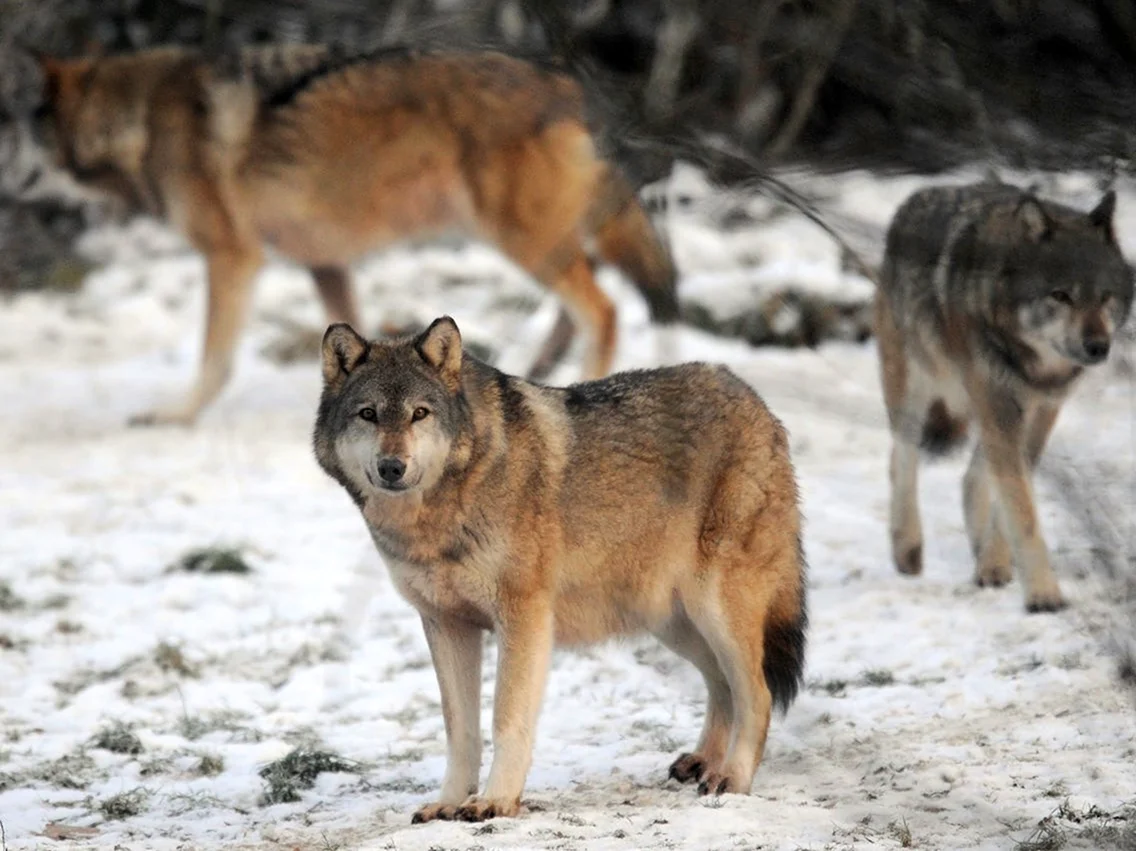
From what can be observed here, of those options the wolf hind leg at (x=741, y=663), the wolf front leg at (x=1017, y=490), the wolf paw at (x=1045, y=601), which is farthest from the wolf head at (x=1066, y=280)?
the wolf hind leg at (x=741, y=663)

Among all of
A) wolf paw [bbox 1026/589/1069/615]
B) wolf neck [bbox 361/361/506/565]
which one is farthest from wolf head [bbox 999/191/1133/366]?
wolf neck [bbox 361/361/506/565]

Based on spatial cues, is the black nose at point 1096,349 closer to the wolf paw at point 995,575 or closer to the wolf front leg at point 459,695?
the wolf paw at point 995,575

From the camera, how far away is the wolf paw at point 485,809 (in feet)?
14.4

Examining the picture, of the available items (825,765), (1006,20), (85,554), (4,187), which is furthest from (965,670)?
(4,187)

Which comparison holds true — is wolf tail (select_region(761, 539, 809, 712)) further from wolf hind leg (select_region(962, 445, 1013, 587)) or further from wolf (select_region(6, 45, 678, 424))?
wolf (select_region(6, 45, 678, 424))

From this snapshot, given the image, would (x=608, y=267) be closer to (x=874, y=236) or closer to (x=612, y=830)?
(x=612, y=830)

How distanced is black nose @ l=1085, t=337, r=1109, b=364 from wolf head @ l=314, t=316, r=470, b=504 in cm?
265

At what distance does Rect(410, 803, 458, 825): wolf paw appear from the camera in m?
Result: 4.47

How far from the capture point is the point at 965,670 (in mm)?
5801

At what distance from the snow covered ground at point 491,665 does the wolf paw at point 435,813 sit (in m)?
0.05

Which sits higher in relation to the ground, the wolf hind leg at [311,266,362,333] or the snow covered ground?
the wolf hind leg at [311,266,362,333]

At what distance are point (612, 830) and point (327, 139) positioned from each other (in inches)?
256

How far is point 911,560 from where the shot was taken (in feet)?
23.5

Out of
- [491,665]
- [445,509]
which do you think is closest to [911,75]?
[445,509]
